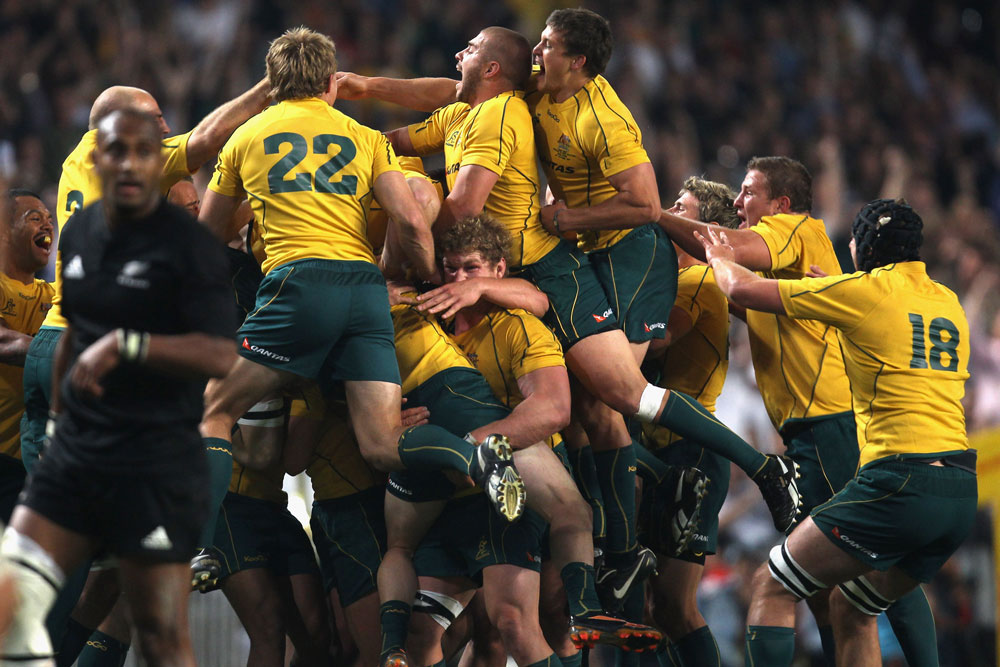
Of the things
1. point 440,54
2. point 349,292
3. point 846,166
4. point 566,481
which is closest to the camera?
point 349,292

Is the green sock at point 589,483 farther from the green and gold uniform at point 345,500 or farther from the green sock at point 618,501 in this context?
the green and gold uniform at point 345,500

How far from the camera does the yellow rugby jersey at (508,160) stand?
6.32 metres

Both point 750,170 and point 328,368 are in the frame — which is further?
point 750,170

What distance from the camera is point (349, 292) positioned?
5715 millimetres

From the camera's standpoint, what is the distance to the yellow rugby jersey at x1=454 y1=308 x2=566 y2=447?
6188mm

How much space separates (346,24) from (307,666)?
8.74 m

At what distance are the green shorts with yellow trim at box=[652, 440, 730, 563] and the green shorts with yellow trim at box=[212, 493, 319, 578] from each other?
211 centimetres

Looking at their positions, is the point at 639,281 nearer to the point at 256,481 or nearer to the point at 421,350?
the point at 421,350

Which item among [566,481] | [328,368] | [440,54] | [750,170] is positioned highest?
[440,54]

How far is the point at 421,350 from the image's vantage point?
623 centimetres

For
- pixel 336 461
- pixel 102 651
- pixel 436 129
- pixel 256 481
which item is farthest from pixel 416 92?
pixel 102 651

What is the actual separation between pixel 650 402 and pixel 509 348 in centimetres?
80

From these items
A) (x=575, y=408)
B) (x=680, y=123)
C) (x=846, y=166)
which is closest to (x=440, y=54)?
(x=680, y=123)

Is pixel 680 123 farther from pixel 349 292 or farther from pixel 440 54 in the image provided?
pixel 349 292
